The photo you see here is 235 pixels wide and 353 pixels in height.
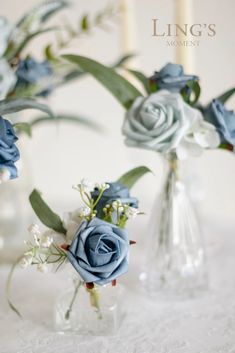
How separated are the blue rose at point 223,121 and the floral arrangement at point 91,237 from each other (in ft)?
0.50

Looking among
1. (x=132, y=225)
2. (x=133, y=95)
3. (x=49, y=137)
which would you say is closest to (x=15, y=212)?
(x=132, y=225)

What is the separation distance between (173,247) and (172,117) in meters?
0.21

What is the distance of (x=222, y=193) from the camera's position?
1.69m

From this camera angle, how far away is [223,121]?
30.1 inches

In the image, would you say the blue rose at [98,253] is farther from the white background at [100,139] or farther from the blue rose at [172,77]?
the white background at [100,139]

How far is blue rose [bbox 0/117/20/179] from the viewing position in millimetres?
648

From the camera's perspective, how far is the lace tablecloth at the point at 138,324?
70 centimetres

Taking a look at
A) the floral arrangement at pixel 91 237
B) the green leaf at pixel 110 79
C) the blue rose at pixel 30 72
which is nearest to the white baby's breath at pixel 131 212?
the floral arrangement at pixel 91 237

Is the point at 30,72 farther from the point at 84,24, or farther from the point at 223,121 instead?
the point at 223,121

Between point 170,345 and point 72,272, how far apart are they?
0.48 feet

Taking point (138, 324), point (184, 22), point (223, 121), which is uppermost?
point (184, 22)

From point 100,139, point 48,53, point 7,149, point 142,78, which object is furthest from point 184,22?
point 100,139

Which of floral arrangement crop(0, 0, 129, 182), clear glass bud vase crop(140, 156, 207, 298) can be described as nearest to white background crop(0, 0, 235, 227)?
floral arrangement crop(0, 0, 129, 182)

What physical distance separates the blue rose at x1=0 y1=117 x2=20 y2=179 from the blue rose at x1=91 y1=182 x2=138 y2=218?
0.31ft
